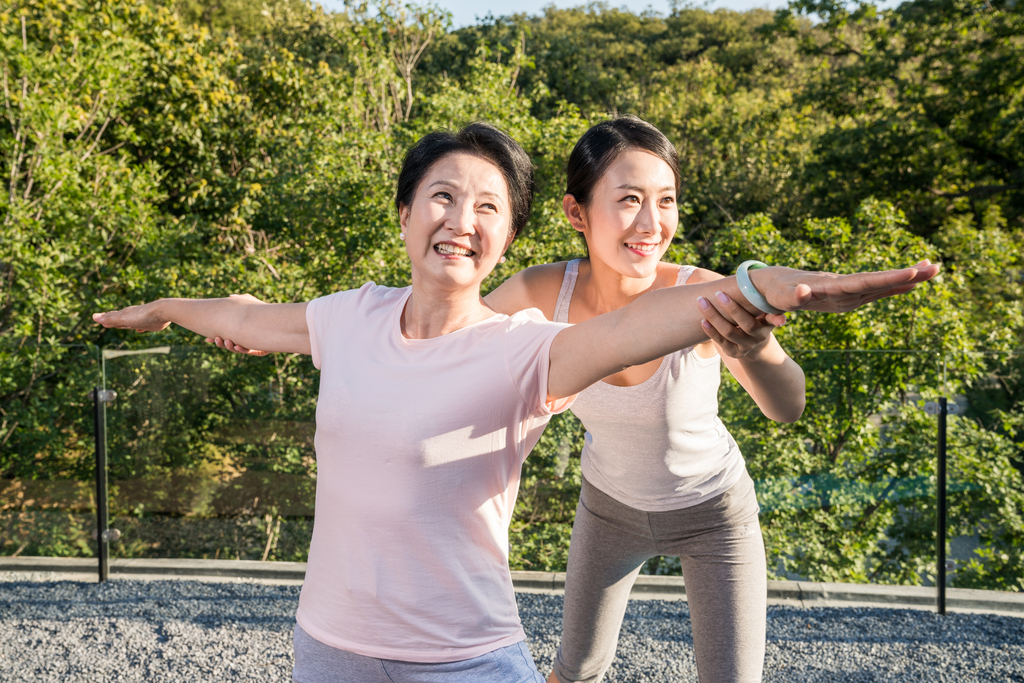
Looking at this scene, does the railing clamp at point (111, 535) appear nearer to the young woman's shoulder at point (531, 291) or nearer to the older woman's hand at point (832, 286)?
the young woman's shoulder at point (531, 291)

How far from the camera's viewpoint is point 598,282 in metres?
2.11

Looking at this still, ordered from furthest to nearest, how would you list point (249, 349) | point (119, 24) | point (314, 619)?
1. point (119, 24)
2. point (249, 349)
3. point (314, 619)

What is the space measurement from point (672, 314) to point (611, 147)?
0.97m

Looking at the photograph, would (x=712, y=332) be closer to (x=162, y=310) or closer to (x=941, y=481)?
(x=162, y=310)

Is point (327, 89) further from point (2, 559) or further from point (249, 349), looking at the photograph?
point (249, 349)

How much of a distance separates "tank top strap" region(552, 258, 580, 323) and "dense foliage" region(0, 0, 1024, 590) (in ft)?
7.01

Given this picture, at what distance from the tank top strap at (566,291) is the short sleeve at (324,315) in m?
0.59

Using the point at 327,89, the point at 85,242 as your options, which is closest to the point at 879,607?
the point at 85,242

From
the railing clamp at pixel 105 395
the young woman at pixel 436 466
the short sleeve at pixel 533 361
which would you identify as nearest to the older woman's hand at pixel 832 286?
the young woman at pixel 436 466

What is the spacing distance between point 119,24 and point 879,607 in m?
7.94

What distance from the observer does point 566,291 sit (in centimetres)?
212

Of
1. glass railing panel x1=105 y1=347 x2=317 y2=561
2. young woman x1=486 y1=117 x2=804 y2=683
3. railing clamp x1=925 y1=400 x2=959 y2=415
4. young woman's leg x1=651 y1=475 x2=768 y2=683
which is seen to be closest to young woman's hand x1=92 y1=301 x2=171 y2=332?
young woman x1=486 y1=117 x2=804 y2=683

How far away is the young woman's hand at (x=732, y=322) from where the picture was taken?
110 cm

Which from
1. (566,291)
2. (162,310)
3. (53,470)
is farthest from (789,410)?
(53,470)
